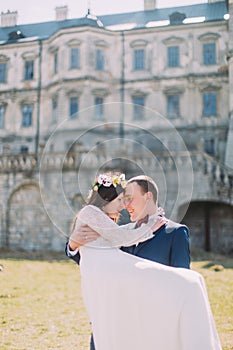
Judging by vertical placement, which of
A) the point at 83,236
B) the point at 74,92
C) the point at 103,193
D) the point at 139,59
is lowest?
the point at 83,236

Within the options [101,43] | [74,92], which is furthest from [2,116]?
[101,43]

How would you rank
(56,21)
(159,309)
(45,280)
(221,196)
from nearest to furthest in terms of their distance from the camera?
(159,309) → (45,280) → (221,196) → (56,21)

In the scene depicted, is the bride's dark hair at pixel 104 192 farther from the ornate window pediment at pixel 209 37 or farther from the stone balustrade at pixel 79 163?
the ornate window pediment at pixel 209 37

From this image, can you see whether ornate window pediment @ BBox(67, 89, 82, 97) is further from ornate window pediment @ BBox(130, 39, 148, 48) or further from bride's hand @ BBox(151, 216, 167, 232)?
bride's hand @ BBox(151, 216, 167, 232)

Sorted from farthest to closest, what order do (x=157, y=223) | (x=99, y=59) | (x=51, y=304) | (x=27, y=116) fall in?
(x=27, y=116), (x=99, y=59), (x=51, y=304), (x=157, y=223)

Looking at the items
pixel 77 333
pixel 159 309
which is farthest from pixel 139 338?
pixel 77 333

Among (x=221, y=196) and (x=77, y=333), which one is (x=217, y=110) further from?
(x=77, y=333)

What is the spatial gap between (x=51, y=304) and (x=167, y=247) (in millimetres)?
6169

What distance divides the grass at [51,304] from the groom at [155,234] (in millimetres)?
3415

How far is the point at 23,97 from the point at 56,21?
7833 millimetres

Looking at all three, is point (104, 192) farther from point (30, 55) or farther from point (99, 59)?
point (30, 55)

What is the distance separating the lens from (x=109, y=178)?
11.3 feet

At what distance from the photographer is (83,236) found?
3.09 m

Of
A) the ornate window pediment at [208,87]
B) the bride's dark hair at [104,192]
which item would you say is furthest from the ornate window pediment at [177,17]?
the bride's dark hair at [104,192]
